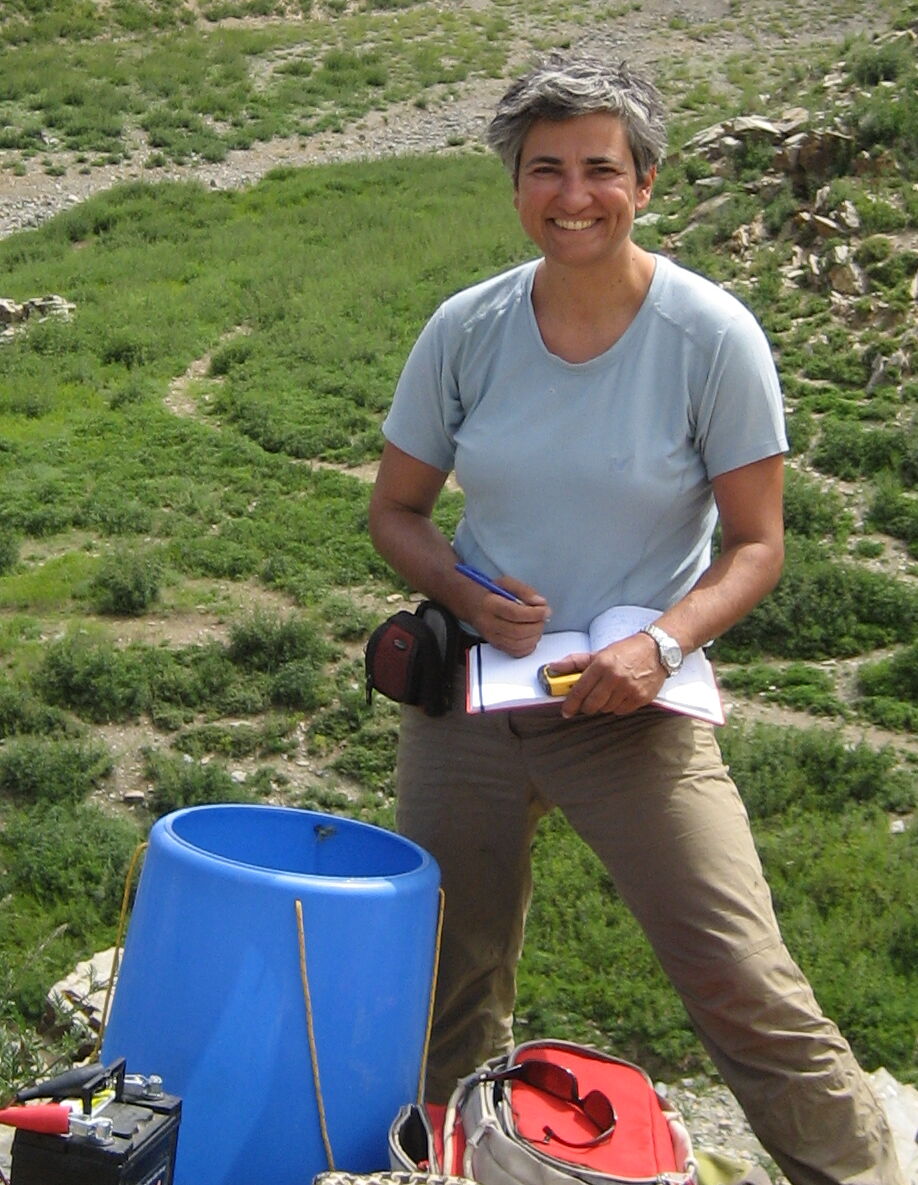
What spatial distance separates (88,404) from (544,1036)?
835 cm

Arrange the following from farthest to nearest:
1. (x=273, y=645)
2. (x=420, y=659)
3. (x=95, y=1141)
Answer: (x=273, y=645) < (x=420, y=659) < (x=95, y=1141)

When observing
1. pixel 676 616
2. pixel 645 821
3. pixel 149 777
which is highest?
pixel 676 616

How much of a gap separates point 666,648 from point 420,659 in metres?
0.50

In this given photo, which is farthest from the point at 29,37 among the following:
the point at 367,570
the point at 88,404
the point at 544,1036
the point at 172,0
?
the point at 544,1036

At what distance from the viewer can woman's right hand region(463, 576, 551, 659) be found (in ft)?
9.01

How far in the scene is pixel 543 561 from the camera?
112 inches

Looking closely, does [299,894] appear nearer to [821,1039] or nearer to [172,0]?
[821,1039]

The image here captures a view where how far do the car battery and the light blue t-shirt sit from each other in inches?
44.4

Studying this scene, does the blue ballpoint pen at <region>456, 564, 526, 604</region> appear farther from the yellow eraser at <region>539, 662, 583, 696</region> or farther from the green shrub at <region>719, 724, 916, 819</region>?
the green shrub at <region>719, 724, 916, 819</region>

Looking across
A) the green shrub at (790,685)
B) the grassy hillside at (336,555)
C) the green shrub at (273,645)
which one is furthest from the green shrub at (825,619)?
the green shrub at (273,645)

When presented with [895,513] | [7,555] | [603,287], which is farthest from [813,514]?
[603,287]

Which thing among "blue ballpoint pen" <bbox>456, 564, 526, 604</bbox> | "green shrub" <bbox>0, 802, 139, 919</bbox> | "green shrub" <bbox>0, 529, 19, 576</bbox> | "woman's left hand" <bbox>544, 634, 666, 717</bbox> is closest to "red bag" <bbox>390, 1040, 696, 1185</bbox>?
"woman's left hand" <bbox>544, 634, 666, 717</bbox>

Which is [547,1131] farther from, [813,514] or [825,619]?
[813,514]

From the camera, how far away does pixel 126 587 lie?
317 inches
